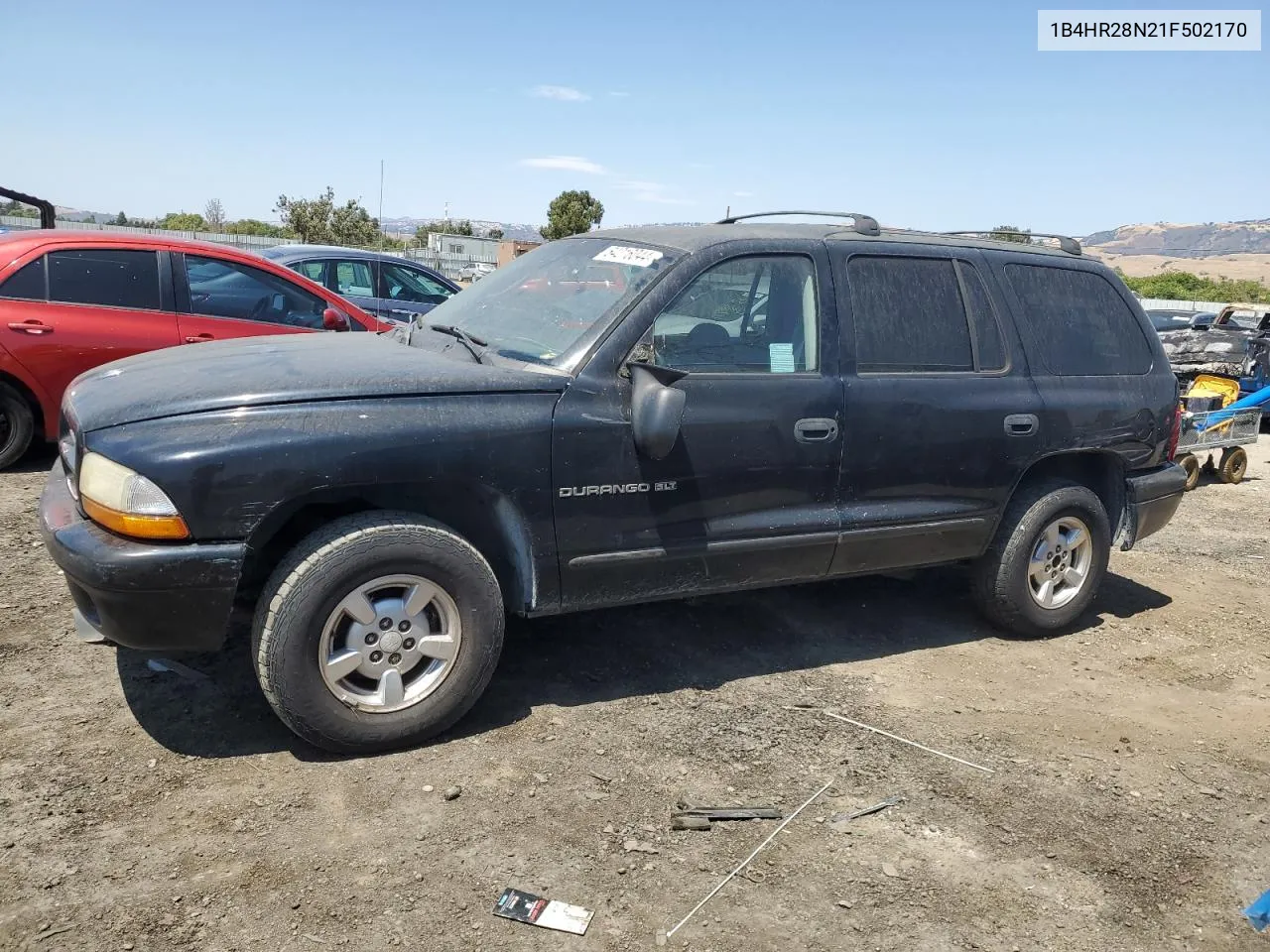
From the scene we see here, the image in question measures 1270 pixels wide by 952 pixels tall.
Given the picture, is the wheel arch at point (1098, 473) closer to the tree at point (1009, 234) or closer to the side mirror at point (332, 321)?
the tree at point (1009, 234)

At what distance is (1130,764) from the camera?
3807mm

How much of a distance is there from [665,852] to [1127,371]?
3466 mm

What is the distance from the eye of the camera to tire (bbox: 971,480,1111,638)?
4.75 metres

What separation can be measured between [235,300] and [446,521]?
4.29 meters

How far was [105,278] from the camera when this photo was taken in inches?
263

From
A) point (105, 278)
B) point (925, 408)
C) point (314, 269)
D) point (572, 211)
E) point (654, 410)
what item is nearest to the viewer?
point (654, 410)

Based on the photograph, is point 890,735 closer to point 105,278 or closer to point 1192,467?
point 105,278

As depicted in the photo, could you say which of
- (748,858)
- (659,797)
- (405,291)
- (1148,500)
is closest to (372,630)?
(659,797)

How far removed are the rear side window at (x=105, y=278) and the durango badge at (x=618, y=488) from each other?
4.49m

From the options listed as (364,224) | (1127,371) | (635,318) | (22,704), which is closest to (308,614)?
(22,704)

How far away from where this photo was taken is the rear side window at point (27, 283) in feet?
21.0

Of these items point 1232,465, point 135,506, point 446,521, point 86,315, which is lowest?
point 1232,465

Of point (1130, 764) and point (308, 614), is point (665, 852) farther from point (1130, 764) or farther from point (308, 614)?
point (1130, 764)

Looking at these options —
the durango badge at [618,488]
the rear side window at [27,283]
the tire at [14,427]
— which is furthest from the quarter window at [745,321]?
the tire at [14,427]
